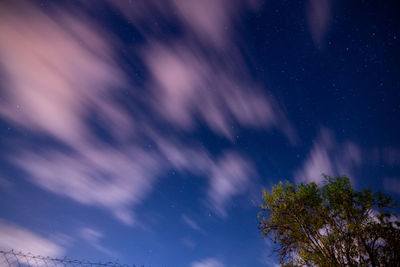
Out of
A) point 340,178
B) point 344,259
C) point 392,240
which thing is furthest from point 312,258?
point 340,178

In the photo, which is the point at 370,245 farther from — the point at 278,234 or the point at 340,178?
the point at 278,234

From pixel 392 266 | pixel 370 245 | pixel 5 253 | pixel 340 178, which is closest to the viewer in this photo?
pixel 5 253

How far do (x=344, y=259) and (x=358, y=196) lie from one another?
576 centimetres

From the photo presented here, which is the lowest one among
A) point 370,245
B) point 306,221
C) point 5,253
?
point 5,253

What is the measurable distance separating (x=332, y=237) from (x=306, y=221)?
7.29 feet

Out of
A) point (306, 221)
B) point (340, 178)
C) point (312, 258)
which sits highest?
point (340, 178)

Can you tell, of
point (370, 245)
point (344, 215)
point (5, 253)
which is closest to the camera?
point (5, 253)

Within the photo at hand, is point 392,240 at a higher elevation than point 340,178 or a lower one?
lower

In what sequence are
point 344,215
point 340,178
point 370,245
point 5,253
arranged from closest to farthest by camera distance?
point 5,253 → point 370,245 → point 344,215 → point 340,178

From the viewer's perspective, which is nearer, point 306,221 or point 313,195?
point 306,221

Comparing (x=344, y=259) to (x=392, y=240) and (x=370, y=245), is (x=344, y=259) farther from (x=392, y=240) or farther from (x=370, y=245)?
(x=392, y=240)

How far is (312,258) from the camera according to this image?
17172 mm

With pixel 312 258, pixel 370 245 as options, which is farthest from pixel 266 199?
pixel 370 245

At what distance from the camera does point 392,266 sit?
15617 mm
